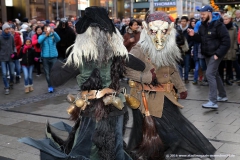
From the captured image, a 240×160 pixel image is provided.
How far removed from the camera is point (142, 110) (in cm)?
405

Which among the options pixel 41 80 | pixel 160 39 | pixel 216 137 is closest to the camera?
pixel 160 39

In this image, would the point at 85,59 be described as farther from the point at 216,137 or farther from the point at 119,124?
the point at 216,137

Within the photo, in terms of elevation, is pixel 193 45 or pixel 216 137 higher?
pixel 193 45

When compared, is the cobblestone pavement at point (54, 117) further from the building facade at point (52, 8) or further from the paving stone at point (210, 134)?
the building facade at point (52, 8)

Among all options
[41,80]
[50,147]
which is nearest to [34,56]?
[41,80]

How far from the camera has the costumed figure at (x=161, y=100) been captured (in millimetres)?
4016

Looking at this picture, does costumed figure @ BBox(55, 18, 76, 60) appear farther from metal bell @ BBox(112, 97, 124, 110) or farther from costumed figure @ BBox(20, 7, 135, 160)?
metal bell @ BBox(112, 97, 124, 110)

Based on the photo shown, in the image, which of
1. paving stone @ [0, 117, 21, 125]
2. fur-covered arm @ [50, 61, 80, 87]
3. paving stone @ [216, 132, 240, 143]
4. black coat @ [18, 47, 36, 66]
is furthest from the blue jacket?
fur-covered arm @ [50, 61, 80, 87]

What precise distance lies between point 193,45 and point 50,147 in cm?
778

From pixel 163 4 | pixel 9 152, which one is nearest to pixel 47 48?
pixel 9 152

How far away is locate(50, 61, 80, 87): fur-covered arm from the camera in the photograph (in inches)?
127

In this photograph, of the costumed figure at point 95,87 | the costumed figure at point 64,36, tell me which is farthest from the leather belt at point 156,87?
the costumed figure at point 64,36

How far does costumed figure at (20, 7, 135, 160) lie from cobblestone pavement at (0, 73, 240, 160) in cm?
153

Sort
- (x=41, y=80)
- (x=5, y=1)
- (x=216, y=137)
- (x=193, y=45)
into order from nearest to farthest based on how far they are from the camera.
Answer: (x=216, y=137), (x=193, y=45), (x=41, y=80), (x=5, y=1)
